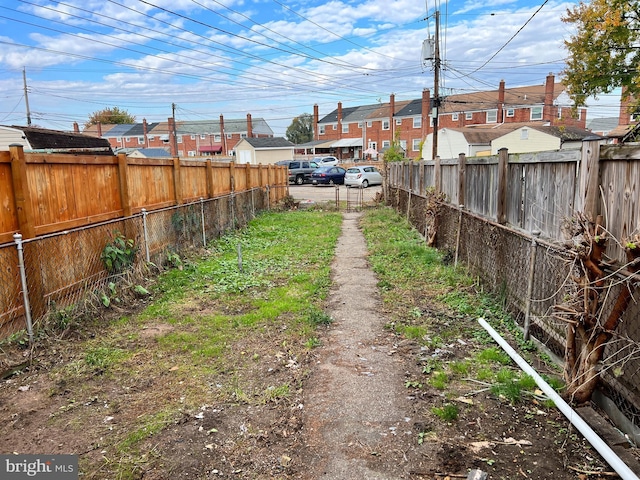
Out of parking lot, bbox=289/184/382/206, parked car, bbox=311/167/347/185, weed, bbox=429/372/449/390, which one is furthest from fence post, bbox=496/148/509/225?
parked car, bbox=311/167/347/185

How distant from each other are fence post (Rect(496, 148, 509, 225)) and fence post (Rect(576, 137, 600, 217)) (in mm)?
1821

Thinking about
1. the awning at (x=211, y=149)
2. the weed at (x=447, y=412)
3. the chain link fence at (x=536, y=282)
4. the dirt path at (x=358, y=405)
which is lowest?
the dirt path at (x=358, y=405)

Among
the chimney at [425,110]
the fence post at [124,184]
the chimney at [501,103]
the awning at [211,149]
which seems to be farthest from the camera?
the awning at [211,149]

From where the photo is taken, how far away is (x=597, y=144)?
3.08 m

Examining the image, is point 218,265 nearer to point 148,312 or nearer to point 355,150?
point 148,312

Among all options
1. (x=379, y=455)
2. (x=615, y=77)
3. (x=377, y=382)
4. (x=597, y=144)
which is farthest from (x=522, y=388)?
(x=615, y=77)

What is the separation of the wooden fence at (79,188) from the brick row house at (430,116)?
32.6 meters

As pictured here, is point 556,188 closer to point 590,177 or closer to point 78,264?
point 590,177

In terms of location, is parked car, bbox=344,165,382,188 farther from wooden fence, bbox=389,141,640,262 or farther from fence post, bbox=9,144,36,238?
fence post, bbox=9,144,36,238

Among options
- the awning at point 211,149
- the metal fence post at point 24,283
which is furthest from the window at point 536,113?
the metal fence post at point 24,283

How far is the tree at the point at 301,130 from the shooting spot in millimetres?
→ 80500

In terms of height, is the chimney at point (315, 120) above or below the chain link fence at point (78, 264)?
above

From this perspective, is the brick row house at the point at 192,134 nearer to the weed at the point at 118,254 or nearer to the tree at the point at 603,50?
the tree at the point at 603,50

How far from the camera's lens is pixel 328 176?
30.3 metres
